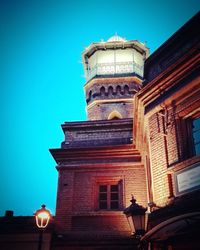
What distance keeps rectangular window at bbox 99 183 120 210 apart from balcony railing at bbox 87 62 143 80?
10876 mm

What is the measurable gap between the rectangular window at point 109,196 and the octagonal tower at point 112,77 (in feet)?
22.7

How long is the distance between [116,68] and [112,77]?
110 cm

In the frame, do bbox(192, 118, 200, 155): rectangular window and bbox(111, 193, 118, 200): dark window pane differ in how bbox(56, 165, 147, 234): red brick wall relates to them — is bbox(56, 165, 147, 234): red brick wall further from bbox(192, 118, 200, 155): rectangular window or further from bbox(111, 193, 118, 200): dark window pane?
bbox(192, 118, 200, 155): rectangular window

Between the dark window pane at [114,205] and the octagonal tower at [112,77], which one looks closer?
the dark window pane at [114,205]

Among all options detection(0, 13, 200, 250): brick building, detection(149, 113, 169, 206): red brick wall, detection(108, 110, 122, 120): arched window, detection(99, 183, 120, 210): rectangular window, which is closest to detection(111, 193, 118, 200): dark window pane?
detection(99, 183, 120, 210): rectangular window

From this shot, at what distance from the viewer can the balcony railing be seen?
22014 mm

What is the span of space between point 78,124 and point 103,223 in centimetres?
551

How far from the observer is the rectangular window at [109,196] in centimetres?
1301

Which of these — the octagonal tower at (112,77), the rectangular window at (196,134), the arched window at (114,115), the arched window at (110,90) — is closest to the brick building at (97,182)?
the arched window at (114,115)

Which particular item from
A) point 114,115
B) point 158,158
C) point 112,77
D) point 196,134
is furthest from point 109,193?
point 112,77

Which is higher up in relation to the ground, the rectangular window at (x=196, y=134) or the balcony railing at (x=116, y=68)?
the balcony railing at (x=116, y=68)

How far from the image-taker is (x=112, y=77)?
844 inches

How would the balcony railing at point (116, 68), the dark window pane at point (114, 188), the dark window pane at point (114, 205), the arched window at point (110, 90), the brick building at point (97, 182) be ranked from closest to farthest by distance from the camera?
the brick building at point (97, 182) < the dark window pane at point (114, 205) < the dark window pane at point (114, 188) < the arched window at point (110, 90) < the balcony railing at point (116, 68)

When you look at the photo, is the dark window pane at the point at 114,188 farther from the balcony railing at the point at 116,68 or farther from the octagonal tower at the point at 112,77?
the balcony railing at the point at 116,68
